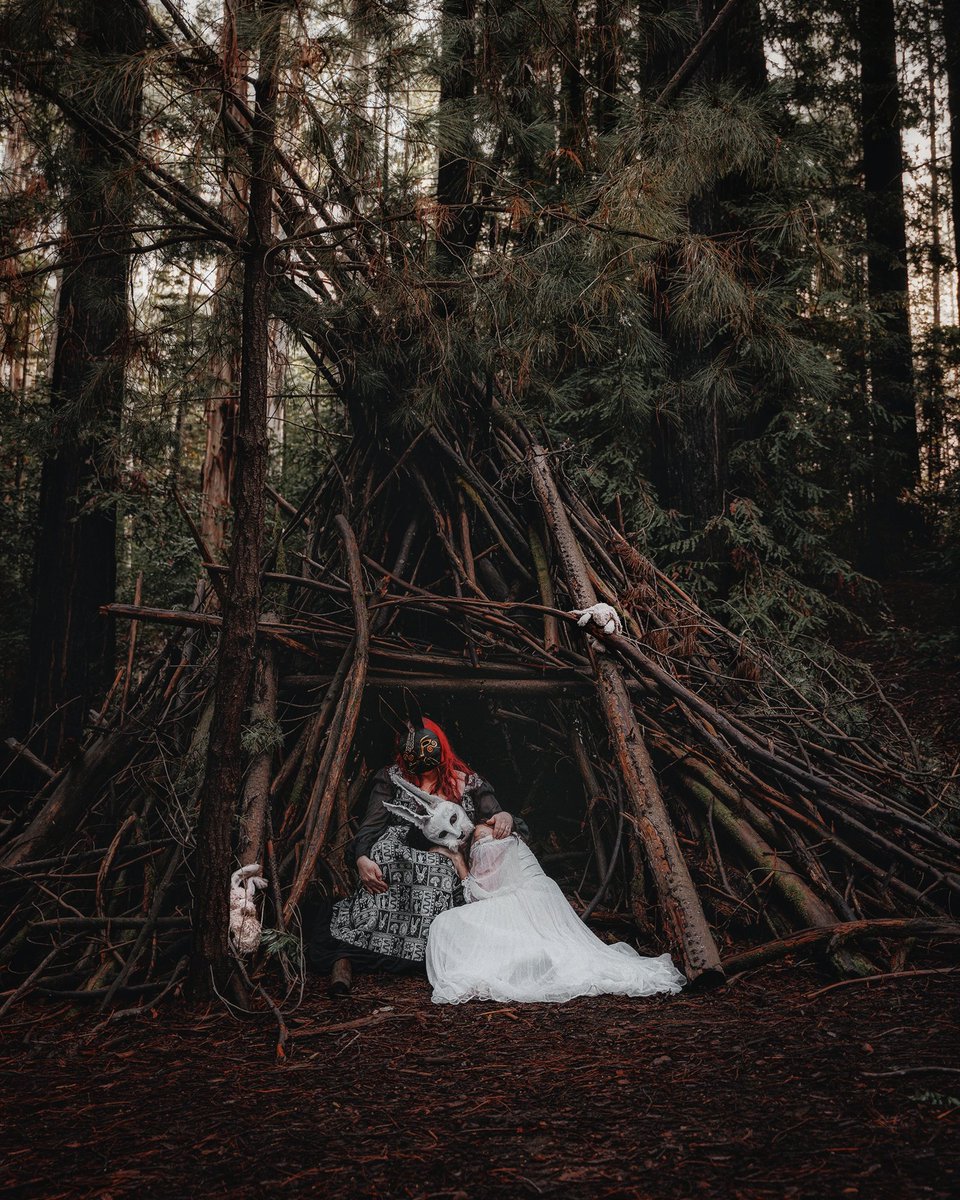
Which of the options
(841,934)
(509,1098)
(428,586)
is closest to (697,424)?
(428,586)

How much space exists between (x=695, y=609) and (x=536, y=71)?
3006 millimetres

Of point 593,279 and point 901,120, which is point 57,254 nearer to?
point 593,279

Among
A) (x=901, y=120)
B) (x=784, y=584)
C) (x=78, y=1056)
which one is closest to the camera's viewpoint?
(x=78, y=1056)

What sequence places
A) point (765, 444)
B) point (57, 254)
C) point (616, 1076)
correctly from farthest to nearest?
point (765, 444)
point (57, 254)
point (616, 1076)

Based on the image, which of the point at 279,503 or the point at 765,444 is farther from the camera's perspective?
the point at 765,444

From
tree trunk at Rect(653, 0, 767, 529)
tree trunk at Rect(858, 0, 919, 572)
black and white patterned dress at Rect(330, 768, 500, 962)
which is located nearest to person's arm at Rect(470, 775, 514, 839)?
black and white patterned dress at Rect(330, 768, 500, 962)

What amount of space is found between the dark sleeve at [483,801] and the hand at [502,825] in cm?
14

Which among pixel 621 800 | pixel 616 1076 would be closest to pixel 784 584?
pixel 621 800

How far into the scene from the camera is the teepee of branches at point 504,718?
3820 millimetres

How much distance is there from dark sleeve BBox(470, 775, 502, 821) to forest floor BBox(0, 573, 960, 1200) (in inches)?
41.9

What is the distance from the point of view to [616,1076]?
8.54ft

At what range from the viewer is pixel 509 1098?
2.50 meters

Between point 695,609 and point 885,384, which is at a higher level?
point 885,384

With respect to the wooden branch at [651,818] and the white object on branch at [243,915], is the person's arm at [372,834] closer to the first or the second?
the white object on branch at [243,915]
